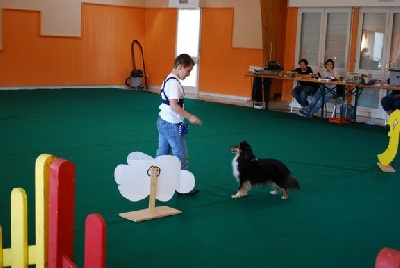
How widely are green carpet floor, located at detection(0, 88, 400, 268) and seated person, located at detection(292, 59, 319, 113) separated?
4.75 feet

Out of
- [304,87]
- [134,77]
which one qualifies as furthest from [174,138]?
[134,77]

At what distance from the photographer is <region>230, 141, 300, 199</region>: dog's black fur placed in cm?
548

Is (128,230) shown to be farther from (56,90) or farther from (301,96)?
(56,90)

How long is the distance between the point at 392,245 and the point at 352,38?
9.47 metres

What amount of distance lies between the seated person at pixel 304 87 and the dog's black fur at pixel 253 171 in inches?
286

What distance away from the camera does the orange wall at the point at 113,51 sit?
15.8 metres

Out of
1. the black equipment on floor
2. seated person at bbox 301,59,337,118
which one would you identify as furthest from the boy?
the black equipment on floor

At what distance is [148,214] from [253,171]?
1.17m

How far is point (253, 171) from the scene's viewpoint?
5508 millimetres

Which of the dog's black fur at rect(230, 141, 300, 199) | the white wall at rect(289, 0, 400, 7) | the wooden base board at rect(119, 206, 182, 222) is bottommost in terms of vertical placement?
the wooden base board at rect(119, 206, 182, 222)

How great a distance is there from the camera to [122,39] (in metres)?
18.1

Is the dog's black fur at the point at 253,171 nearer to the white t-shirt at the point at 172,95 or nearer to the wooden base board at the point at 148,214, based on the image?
the white t-shirt at the point at 172,95

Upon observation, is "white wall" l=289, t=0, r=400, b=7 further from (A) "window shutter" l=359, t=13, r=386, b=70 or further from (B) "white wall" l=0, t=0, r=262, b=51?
(B) "white wall" l=0, t=0, r=262, b=51

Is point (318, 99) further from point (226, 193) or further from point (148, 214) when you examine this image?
point (148, 214)
